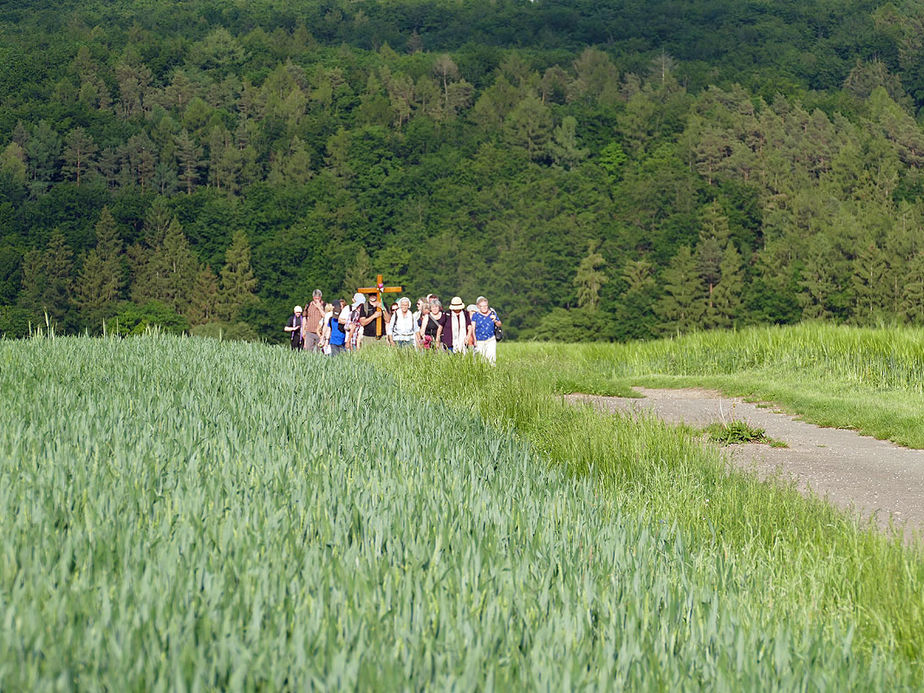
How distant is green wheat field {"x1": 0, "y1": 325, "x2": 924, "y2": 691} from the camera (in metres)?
2.63

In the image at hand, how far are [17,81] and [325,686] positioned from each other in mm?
133145

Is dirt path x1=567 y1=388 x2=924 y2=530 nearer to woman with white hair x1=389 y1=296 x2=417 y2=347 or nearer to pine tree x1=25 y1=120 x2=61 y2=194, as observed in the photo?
woman with white hair x1=389 y1=296 x2=417 y2=347

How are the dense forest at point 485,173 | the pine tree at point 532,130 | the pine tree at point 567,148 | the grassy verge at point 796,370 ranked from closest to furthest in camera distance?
the grassy verge at point 796,370, the dense forest at point 485,173, the pine tree at point 567,148, the pine tree at point 532,130

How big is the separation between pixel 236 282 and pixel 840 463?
274 feet

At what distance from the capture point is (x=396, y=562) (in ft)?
11.5

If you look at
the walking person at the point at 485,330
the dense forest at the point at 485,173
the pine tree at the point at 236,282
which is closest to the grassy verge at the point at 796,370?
the walking person at the point at 485,330

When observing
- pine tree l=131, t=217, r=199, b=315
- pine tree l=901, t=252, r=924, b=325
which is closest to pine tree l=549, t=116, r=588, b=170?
pine tree l=131, t=217, r=199, b=315

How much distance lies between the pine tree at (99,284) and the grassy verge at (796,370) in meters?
67.9

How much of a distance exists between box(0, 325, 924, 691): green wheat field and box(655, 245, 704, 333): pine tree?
68.9m

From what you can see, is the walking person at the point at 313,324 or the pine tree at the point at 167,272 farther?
the pine tree at the point at 167,272

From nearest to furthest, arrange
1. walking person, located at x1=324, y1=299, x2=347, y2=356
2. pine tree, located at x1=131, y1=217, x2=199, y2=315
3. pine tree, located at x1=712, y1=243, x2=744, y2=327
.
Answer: walking person, located at x1=324, y1=299, x2=347, y2=356
pine tree, located at x1=712, y1=243, x2=744, y2=327
pine tree, located at x1=131, y1=217, x2=199, y2=315

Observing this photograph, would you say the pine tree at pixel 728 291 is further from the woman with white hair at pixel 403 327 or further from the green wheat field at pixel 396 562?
the green wheat field at pixel 396 562

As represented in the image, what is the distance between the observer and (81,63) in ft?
426

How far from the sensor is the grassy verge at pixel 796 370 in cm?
1335
